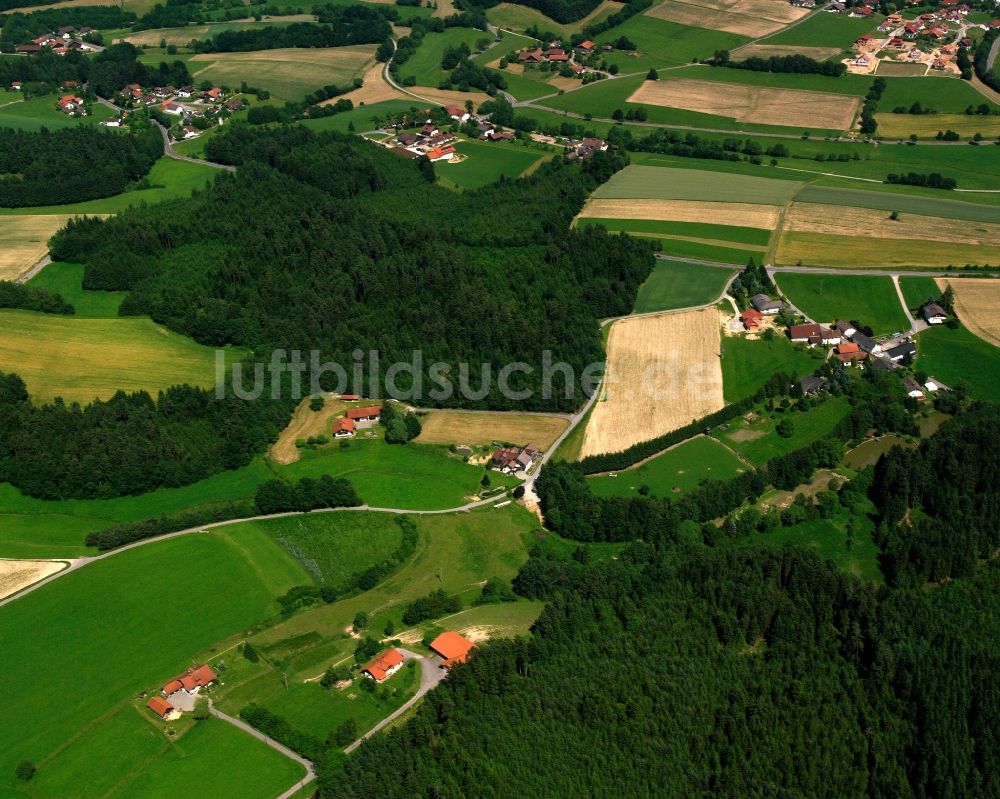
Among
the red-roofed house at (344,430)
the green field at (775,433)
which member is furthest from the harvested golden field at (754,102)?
the red-roofed house at (344,430)

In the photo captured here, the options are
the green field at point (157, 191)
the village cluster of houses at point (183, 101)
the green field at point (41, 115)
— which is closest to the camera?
the green field at point (157, 191)

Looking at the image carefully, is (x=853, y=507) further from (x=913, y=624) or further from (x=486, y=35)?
(x=486, y=35)

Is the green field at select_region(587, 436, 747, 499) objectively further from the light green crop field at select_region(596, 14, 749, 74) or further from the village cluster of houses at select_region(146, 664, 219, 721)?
the light green crop field at select_region(596, 14, 749, 74)

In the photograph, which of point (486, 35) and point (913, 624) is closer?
point (913, 624)

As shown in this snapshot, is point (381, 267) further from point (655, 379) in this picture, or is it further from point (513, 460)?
point (513, 460)

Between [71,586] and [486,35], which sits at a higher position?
[486,35]

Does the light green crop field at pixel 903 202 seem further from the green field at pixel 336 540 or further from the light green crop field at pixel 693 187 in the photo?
the green field at pixel 336 540

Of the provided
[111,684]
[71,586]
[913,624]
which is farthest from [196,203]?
[913,624]
